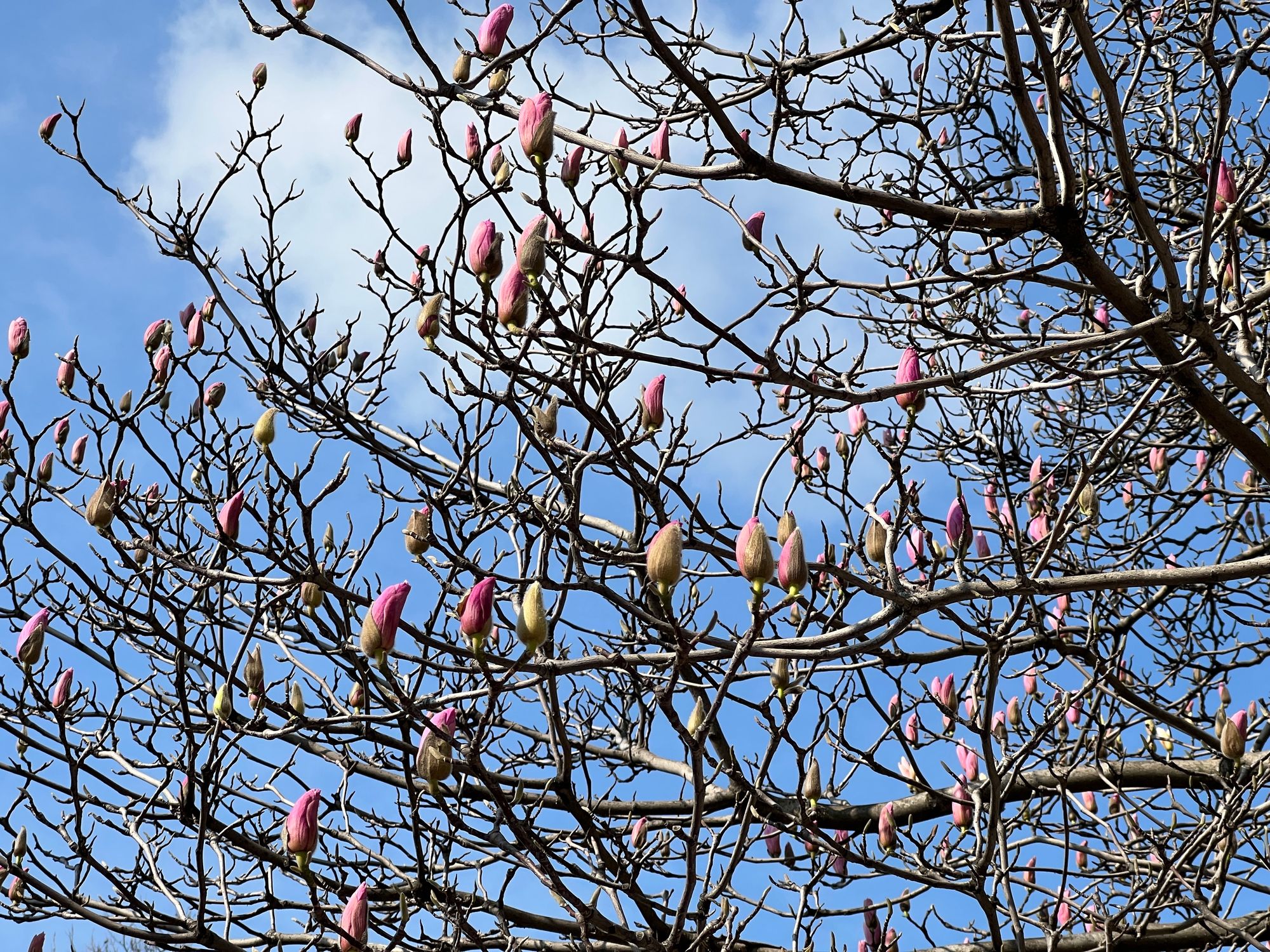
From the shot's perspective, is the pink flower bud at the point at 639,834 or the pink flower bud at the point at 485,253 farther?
the pink flower bud at the point at 639,834

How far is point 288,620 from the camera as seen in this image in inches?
131

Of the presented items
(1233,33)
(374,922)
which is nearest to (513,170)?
(374,922)

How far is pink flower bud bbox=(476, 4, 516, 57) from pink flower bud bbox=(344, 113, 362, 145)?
0.56m

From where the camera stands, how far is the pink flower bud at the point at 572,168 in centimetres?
247

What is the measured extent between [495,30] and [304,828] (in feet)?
5.20

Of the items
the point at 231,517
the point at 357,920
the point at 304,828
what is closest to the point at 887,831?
the point at 357,920

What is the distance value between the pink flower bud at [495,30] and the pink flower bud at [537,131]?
441 mm

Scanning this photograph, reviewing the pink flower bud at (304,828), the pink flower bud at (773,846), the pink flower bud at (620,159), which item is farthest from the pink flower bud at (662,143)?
the pink flower bud at (773,846)

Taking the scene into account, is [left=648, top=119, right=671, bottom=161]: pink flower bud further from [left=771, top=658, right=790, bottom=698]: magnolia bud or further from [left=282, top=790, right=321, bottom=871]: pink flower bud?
[left=282, top=790, right=321, bottom=871]: pink flower bud

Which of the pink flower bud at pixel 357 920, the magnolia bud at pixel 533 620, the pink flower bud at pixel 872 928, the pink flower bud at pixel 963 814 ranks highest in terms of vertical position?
the pink flower bud at pixel 963 814

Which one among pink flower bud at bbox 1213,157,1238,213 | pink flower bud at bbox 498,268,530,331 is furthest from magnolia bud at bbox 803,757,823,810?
pink flower bud at bbox 1213,157,1238,213

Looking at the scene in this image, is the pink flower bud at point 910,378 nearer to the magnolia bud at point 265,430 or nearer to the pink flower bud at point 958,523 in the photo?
the pink flower bud at point 958,523

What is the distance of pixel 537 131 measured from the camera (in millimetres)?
2080

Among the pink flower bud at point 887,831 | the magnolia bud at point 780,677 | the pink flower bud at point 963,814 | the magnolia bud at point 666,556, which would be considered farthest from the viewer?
the pink flower bud at point 963,814
